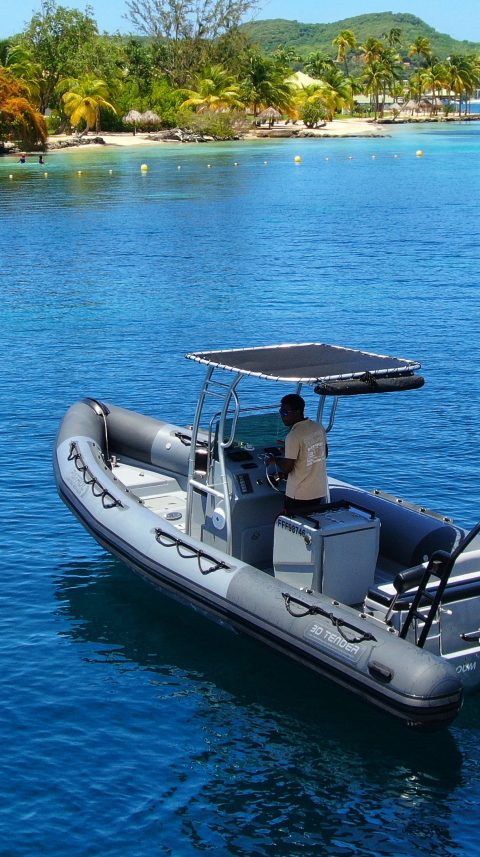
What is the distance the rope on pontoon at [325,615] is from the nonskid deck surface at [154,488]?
324 cm

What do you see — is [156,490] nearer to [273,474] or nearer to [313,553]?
[273,474]

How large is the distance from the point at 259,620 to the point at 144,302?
21.0 metres

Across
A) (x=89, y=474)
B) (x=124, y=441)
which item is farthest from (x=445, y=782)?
(x=124, y=441)

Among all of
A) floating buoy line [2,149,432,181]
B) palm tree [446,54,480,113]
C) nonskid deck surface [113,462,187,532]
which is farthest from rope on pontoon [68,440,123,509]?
palm tree [446,54,480,113]

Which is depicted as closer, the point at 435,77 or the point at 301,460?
the point at 301,460

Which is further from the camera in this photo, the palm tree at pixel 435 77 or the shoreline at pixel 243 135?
the palm tree at pixel 435 77

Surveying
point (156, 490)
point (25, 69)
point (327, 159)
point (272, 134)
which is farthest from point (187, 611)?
point (272, 134)

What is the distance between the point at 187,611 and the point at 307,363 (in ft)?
9.45

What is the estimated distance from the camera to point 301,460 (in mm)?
10477

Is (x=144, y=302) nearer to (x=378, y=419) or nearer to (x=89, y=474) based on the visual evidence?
(x=378, y=419)

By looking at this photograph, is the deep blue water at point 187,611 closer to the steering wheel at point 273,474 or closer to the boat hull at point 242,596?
the boat hull at point 242,596

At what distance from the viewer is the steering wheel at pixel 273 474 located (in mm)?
10688

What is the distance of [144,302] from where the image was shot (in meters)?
30.2

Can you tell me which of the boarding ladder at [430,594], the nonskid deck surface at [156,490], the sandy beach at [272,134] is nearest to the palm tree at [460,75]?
the sandy beach at [272,134]
